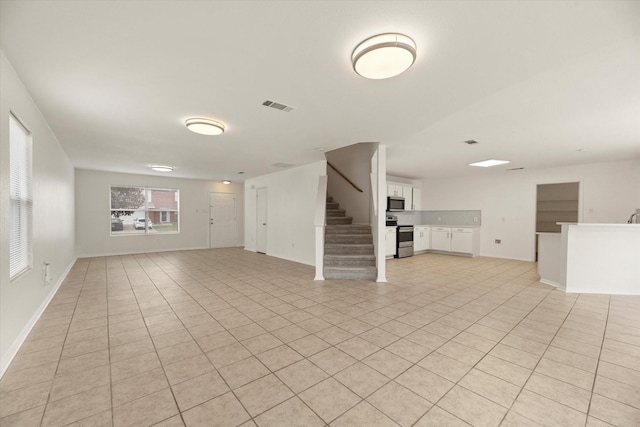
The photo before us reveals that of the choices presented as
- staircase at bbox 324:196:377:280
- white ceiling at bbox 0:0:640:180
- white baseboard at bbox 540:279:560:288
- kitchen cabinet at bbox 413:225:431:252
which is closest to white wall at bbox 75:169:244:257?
white ceiling at bbox 0:0:640:180

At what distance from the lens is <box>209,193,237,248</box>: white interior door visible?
9789 mm

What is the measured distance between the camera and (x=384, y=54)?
185 centimetres

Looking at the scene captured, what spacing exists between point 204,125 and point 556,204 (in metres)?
10.4

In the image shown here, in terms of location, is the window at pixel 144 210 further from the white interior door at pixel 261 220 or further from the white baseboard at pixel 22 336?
the white baseboard at pixel 22 336

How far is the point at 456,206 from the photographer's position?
29.0ft

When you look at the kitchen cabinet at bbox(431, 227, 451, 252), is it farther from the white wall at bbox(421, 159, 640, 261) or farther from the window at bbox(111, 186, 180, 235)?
the window at bbox(111, 186, 180, 235)

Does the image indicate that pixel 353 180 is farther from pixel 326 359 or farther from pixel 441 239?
pixel 326 359

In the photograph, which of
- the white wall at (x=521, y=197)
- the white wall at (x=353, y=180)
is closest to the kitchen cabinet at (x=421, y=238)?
the white wall at (x=521, y=197)

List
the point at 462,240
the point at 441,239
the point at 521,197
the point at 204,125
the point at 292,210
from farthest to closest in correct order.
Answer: the point at 441,239
the point at 462,240
the point at 521,197
the point at 292,210
the point at 204,125

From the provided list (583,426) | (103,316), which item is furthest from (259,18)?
(103,316)

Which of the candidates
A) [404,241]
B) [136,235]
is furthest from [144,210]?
[404,241]

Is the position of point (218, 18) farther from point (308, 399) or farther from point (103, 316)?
point (103, 316)

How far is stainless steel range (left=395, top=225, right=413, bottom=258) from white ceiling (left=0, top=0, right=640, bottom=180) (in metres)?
3.70

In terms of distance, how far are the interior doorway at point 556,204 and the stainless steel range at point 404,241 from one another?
4.13 m
